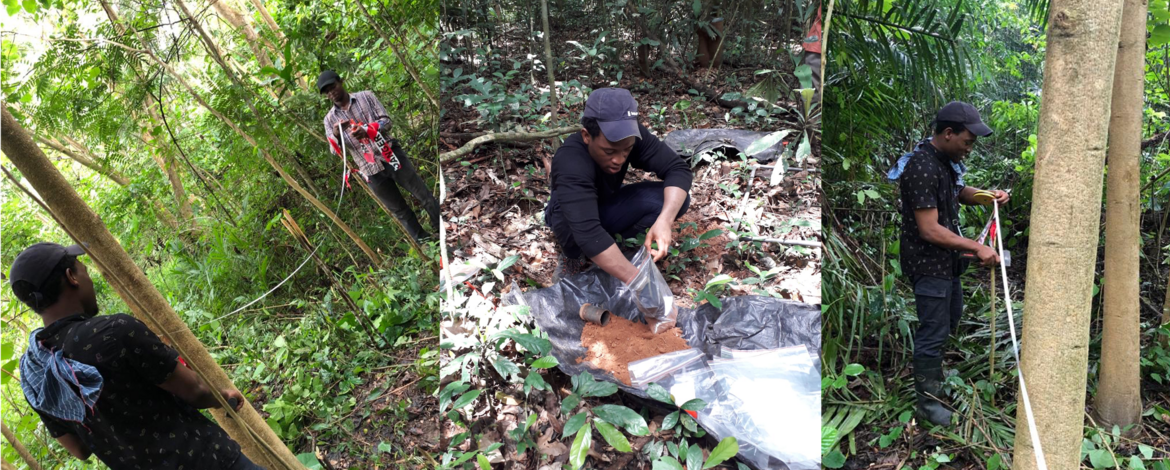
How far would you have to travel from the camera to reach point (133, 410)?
178 centimetres

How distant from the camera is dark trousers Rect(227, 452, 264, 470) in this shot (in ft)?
6.59

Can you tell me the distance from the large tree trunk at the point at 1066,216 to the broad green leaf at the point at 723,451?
77 centimetres

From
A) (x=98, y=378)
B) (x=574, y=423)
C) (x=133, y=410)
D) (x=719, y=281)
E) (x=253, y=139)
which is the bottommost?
(x=719, y=281)

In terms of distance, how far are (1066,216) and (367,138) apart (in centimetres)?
275

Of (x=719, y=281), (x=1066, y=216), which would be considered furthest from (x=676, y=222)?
(x=1066, y=216)

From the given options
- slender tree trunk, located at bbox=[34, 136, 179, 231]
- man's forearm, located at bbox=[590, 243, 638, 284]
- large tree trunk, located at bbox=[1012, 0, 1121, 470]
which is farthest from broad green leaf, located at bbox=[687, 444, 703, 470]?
slender tree trunk, located at bbox=[34, 136, 179, 231]

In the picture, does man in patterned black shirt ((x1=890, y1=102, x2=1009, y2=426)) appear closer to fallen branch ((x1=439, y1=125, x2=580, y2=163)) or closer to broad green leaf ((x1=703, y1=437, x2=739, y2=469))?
broad green leaf ((x1=703, y1=437, x2=739, y2=469))

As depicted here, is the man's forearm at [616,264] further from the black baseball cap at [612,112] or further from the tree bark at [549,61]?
the tree bark at [549,61]

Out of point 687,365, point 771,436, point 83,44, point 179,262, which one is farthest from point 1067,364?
point 179,262

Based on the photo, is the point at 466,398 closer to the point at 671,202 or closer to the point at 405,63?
the point at 671,202

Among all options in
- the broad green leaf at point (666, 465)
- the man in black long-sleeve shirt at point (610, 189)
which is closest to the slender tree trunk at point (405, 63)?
the man in black long-sleeve shirt at point (610, 189)

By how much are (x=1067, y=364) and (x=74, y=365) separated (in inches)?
103

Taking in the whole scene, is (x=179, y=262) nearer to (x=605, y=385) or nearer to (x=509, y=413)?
(x=509, y=413)

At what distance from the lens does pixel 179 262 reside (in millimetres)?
3531
